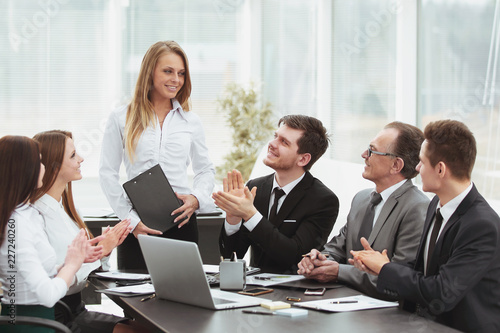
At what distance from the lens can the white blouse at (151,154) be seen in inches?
128

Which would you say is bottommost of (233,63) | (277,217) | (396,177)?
(277,217)

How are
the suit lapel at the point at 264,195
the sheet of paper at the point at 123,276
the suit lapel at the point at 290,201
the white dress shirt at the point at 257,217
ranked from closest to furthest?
the sheet of paper at the point at 123,276, the white dress shirt at the point at 257,217, the suit lapel at the point at 290,201, the suit lapel at the point at 264,195

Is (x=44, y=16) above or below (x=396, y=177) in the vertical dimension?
above

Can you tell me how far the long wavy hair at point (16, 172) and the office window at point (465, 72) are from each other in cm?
Result: 319

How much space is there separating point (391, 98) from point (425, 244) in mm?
3708

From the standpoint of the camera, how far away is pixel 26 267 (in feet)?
6.97

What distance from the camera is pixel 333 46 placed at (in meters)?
7.09

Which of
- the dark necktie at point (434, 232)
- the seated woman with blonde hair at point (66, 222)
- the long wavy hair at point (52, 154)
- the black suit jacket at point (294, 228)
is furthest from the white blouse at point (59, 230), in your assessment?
the dark necktie at point (434, 232)

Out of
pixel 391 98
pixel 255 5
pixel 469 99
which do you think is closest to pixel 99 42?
pixel 255 5

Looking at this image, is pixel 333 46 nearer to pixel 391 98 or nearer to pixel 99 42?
pixel 391 98

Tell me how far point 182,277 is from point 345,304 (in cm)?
59

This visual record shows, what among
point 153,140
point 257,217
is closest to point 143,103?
point 153,140

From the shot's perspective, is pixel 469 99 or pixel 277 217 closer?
pixel 277 217

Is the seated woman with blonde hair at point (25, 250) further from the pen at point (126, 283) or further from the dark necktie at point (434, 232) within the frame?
the dark necktie at point (434, 232)
